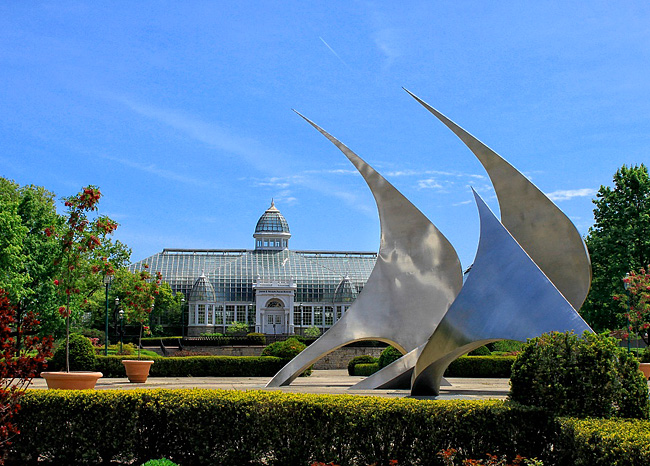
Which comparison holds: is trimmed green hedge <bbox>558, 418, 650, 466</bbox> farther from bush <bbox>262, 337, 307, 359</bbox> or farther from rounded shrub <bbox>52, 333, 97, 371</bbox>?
bush <bbox>262, 337, 307, 359</bbox>

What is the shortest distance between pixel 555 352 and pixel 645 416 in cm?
137

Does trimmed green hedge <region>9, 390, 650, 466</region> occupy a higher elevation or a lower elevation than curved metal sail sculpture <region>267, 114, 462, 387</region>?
lower

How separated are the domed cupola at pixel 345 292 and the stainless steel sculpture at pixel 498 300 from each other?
183 feet

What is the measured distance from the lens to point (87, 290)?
44.7 meters

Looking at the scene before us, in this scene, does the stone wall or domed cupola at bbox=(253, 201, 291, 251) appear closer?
the stone wall

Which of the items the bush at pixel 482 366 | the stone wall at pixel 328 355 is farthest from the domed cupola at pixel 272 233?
the bush at pixel 482 366

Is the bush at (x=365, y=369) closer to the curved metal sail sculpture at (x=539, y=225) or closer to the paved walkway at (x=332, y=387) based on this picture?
the paved walkway at (x=332, y=387)

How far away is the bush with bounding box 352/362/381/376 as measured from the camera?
2970 centimetres

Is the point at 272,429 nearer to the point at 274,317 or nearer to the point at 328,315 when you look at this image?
the point at 328,315

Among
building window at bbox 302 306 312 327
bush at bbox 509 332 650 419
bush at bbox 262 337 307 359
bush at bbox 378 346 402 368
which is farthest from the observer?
building window at bbox 302 306 312 327

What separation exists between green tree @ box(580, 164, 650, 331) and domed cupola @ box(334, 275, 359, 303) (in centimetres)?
3363

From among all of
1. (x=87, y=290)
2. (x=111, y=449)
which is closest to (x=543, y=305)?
A: (x=111, y=449)

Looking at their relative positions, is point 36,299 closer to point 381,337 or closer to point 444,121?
point 381,337

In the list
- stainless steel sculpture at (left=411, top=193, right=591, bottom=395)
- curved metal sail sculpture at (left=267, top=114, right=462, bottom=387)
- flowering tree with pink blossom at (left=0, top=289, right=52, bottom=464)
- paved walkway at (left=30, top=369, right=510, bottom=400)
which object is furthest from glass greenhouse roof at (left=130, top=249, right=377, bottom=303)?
flowering tree with pink blossom at (left=0, top=289, right=52, bottom=464)
